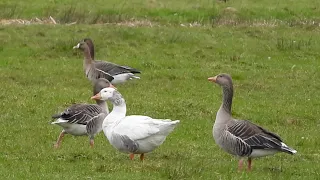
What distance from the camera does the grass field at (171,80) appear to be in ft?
45.9

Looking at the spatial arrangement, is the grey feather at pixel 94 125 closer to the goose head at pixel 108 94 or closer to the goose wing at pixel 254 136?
the goose head at pixel 108 94

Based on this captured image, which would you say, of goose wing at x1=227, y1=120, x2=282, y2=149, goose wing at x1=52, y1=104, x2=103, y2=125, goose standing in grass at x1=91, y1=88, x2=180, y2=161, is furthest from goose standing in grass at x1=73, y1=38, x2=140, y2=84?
goose wing at x1=227, y1=120, x2=282, y2=149

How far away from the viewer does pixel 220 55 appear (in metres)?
29.1

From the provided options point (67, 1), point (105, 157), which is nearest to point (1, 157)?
point (105, 157)

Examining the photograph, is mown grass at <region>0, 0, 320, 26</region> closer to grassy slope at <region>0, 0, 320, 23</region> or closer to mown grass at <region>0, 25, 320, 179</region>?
grassy slope at <region>0, 0, 320, 23</region>

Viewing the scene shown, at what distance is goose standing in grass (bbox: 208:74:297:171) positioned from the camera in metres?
13.4

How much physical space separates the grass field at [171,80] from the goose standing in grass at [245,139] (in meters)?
0.42

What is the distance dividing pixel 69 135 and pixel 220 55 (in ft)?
41.0

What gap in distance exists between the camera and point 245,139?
13.6 metres

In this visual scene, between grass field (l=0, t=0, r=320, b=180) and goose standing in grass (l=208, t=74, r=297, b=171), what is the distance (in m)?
0.42

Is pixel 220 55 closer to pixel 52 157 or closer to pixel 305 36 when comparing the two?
pixel 305 36

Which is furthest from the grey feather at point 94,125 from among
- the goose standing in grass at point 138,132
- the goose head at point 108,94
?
the goose standing in grass at point 138,132

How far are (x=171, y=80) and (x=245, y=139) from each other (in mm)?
11673

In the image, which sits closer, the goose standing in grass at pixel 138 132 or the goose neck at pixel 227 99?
Result: the goose standing in grass at pixel 138 132
